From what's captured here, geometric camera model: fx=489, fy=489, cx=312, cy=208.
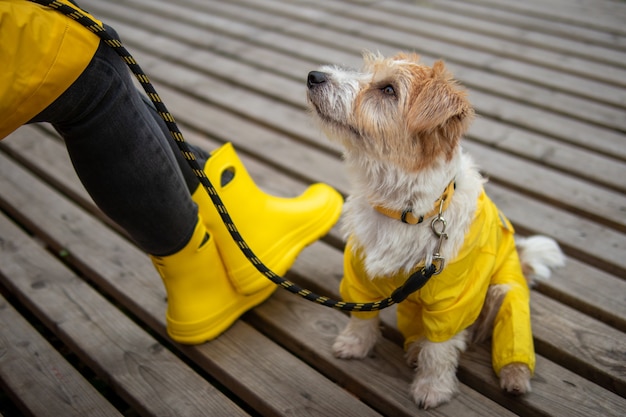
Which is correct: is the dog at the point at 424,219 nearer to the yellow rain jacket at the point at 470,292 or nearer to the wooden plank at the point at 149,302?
the yellow rain jacket at the point at 470,292

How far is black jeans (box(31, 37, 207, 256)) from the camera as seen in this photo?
1.28 metres

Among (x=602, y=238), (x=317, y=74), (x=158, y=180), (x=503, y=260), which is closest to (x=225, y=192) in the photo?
(x=158, y=180)

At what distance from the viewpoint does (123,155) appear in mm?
1410

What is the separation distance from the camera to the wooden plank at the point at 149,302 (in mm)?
1706

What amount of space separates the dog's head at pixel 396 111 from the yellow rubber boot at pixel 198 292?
2.02 ft

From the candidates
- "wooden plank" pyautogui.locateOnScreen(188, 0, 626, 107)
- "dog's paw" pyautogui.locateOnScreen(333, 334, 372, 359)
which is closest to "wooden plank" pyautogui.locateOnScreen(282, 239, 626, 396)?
"dog's paw" pyautogui.locateOnScreen(333, 334, 372, 359)

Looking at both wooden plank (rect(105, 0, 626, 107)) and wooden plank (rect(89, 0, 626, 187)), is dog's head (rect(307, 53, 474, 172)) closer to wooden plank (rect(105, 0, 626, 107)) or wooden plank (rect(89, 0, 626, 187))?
wooden plank (rect(89, 0, 626, 187))

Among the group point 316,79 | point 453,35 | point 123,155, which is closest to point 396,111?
point 316,79

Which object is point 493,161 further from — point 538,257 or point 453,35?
point 453,35

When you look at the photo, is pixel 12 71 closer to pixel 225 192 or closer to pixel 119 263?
pixel 225 192

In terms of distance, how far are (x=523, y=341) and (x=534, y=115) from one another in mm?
1825

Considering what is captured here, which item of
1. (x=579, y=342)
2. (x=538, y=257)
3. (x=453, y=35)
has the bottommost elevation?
(x=579, y=342)

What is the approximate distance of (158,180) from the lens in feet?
4.91

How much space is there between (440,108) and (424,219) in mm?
358
